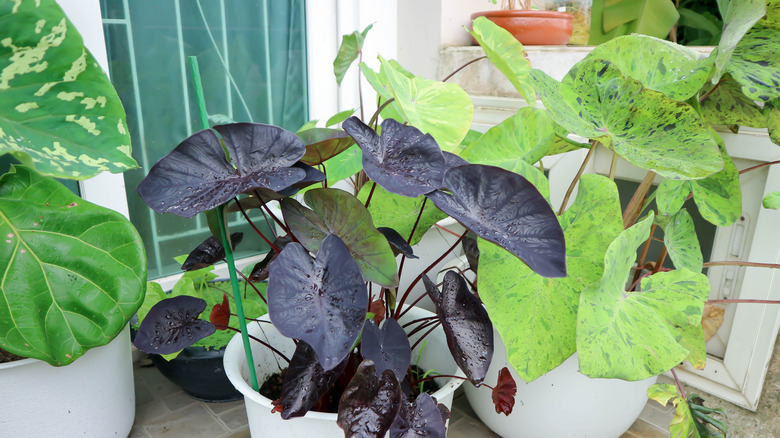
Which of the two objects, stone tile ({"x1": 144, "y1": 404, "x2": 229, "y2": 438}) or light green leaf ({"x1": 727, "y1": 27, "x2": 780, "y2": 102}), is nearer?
light green leaf ({"x1": 727, "y1": 27, "x2": 780, "y2": 102})

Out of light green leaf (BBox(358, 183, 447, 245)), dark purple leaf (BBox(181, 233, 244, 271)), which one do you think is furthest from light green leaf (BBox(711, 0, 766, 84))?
dark purple leaf (BBox(181, 233, 244, 271))

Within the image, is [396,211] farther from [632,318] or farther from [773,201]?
[773,201]

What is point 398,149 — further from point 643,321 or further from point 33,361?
point 33,361

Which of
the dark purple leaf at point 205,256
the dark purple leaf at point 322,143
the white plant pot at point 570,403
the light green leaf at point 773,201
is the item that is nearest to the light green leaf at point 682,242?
the light green leaf at point 773,201

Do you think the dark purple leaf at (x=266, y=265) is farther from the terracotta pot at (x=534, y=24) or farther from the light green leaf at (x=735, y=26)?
the terracotta pot at (x=534, y=24)

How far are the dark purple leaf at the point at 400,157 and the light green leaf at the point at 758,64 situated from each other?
56cm

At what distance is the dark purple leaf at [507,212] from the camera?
0.57m

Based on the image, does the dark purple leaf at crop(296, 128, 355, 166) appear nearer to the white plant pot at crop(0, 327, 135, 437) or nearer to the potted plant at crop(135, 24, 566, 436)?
the potted plant at crop(135, 24, 566, 436)

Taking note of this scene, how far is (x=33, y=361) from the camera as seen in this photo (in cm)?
92

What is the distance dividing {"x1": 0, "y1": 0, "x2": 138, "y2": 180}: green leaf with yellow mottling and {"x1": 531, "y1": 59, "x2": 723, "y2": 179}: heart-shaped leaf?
67cm

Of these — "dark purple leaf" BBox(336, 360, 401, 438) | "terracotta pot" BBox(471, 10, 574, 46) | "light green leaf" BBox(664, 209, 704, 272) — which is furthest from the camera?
"terracotta pot" BBox(471, 10, 574, 46)

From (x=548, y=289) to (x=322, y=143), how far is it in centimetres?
44

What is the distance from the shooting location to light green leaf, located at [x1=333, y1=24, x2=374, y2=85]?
1.15 metres

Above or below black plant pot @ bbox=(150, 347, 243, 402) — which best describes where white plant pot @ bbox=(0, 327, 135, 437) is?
above
